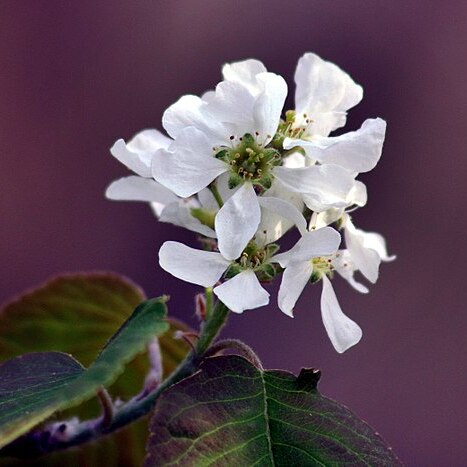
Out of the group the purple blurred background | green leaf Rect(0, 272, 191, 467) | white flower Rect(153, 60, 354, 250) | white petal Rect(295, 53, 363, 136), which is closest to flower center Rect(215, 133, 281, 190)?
white flower Rect(153, 60, 354, 250)

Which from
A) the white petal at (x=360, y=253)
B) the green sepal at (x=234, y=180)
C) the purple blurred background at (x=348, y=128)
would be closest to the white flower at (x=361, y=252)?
the white petal at (x=360, y=253)

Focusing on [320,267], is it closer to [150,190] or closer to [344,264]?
[344,264]

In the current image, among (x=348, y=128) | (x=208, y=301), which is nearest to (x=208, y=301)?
(x=208, y=301)

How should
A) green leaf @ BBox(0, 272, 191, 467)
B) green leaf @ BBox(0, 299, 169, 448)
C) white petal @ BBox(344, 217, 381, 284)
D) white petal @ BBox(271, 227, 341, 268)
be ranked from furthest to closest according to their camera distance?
green leaf @ BBox(0, 272, 191, 467) → white petal @ BBox(344, 217, 381, 284) → white petal @ BBox(271, 227, 341, 268) → green leaf @ BBox(0, 299, 169, 448)

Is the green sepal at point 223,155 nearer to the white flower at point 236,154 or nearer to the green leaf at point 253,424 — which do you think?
the white flower at point 236,154

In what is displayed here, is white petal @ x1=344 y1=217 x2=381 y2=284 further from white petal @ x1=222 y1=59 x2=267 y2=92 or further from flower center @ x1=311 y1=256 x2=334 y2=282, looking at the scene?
white petal @ x1=222 y1=59 x2=267 y2=92
